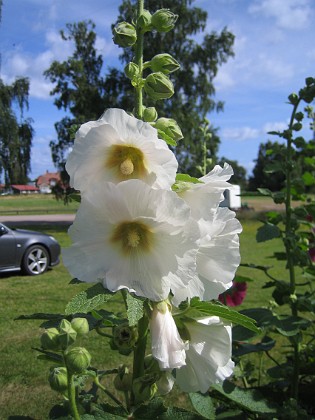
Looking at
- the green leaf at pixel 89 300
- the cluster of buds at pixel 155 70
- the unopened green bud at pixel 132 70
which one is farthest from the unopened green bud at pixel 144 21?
the green leaf at pixel 89 300

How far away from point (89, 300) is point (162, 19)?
0.61 meters

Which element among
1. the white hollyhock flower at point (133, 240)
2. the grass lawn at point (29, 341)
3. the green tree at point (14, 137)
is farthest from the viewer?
the green tree at point (14, 137)

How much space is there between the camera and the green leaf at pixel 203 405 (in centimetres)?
127

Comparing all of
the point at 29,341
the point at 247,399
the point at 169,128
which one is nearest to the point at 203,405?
the point at 247,399

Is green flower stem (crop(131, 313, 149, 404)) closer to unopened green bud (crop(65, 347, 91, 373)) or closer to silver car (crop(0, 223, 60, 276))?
unopened green bud (crop(65, 347, 91, 373))

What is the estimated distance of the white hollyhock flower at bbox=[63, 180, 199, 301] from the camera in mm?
764

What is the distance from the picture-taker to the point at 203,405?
1.33m

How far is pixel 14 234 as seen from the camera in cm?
839

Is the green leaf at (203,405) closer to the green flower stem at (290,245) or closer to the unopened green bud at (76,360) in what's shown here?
the unopened green bud at (76,360)

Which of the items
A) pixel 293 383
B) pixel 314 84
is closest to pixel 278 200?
pixel 314 84

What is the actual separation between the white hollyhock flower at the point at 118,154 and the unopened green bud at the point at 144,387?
1.27 feet

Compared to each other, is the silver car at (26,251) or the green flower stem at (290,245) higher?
the green flower stem at (290,245)

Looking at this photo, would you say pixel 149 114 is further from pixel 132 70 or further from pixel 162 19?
pixel 162 19

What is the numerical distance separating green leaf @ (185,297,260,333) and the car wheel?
7.84 metres
